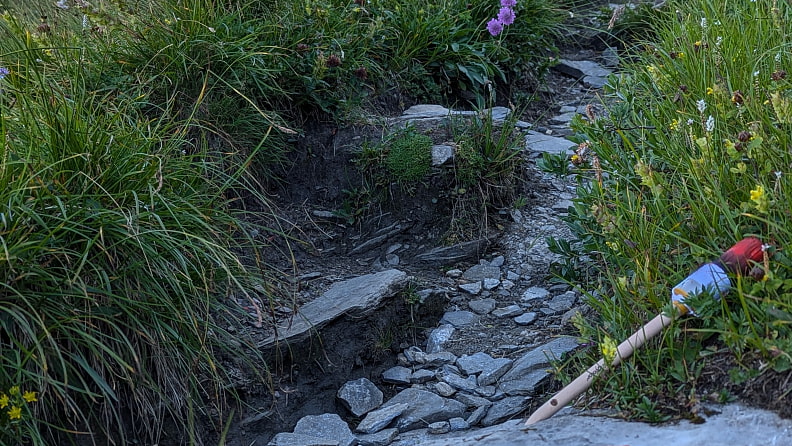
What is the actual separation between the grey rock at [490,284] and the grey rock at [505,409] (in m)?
0.87

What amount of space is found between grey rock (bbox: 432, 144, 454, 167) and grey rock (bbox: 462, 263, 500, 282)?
Answer: 1.90 feet

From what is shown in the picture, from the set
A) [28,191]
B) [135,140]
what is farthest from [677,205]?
[28,191]

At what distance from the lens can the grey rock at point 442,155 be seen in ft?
13.8

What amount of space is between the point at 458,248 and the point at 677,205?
1.40 m

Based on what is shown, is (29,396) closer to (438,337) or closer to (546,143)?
(438,337)

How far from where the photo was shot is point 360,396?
3271mm

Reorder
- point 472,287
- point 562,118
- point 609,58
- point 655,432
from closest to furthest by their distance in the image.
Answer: point 655,432 < point 472,287 < point 562,118 < point 609,58

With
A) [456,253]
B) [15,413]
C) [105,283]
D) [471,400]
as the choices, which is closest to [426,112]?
[456,253]

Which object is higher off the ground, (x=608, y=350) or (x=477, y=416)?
(x=608, y=350)

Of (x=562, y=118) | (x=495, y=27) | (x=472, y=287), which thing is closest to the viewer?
(x=472, y=287)

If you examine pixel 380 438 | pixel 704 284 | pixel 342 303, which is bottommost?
pixel 380 438

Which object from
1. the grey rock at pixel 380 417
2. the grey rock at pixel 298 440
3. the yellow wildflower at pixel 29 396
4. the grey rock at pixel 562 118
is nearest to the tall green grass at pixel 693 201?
the grey rock at pixel 380 417

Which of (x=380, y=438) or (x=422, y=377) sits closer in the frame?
(x=380, y=438)

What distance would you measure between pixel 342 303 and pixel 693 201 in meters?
1.52
